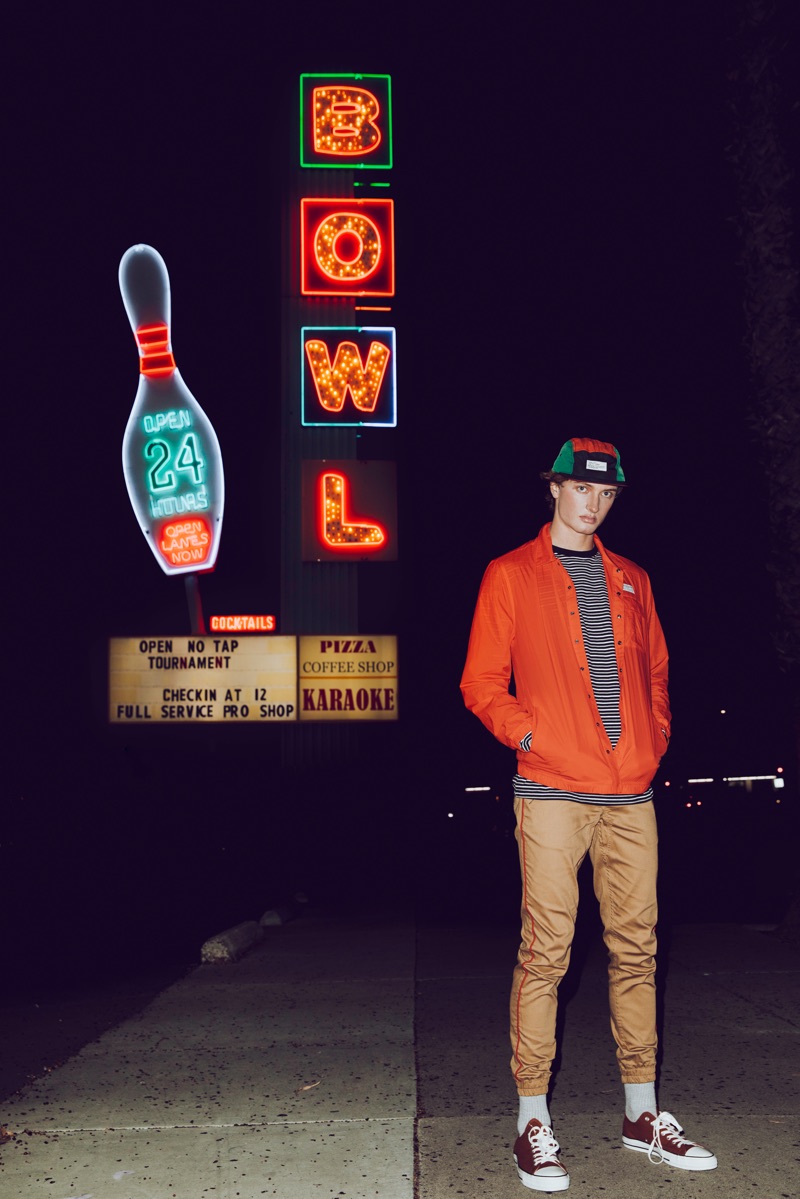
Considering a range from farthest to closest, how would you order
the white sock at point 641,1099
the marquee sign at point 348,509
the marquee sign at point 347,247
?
the marquee sign at point 347,247 → the marquee sign at point 348,509 → the white sock at point 641,1099

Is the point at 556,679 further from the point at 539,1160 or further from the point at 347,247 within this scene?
the point at 347,247

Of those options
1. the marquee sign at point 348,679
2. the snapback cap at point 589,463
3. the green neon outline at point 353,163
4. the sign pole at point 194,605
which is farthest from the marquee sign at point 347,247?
the snapback cap at point 589,463

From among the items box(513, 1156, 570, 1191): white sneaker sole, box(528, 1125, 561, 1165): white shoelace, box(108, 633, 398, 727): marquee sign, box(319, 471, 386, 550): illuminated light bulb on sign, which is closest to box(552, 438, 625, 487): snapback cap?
box(528, 1125, 561, 1165): white shoelace

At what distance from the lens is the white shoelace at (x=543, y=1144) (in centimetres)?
352

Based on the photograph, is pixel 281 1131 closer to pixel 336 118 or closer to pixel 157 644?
pixel 157 644

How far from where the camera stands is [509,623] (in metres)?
4.02

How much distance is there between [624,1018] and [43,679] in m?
29.4

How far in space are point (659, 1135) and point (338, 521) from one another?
17.1m

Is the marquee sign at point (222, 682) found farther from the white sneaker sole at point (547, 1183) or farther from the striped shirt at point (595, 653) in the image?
the white sneaker sole at point (547, 1183)

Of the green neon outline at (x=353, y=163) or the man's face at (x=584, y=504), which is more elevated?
the green neon outline at (x=353, y=163)

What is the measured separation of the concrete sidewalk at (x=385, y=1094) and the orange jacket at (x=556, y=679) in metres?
1.23

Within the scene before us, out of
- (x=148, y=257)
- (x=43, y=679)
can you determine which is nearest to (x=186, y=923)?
(x=148, y=257)

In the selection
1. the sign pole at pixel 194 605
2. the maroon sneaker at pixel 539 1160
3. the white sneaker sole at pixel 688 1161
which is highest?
the sign pole at pixel 194 605

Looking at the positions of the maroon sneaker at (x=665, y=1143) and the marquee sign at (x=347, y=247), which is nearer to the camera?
the maroon sneaker at (x=665, y=1143)
